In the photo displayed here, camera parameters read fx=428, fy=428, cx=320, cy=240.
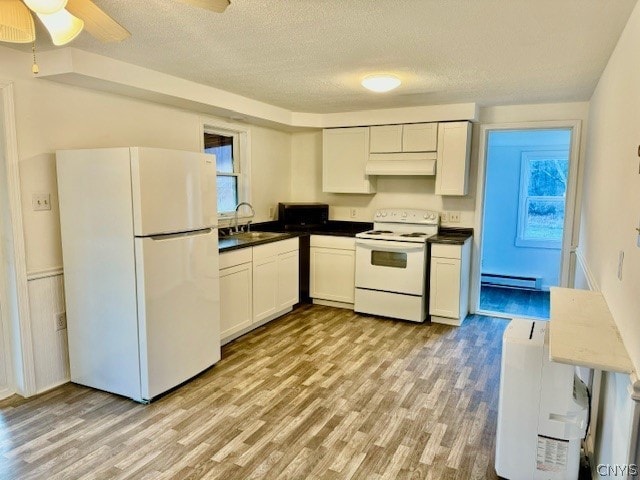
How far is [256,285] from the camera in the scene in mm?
3990

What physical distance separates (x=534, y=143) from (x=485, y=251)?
A: 5.40 feet

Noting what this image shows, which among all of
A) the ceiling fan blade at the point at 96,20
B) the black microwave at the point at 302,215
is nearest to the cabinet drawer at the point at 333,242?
the black microwave at the point at 302,215

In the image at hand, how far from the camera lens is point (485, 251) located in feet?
20.9

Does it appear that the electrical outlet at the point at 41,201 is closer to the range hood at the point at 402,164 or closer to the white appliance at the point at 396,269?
the white appliance at the point at 396,269

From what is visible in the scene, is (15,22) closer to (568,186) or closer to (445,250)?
(445,250)

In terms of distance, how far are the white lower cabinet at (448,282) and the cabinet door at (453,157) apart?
0.59 m

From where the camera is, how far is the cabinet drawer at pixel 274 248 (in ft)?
13.0

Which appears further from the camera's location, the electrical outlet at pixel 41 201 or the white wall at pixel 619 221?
the electrical outlet at pixel 41 201

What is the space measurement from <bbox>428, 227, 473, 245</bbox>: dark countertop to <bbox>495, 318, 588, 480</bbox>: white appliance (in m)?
2.18

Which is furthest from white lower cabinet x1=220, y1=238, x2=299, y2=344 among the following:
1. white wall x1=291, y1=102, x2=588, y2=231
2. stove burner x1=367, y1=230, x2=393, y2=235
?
white wall x1=291, y1=102, x2=588, y2=231

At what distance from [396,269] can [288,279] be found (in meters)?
1.13

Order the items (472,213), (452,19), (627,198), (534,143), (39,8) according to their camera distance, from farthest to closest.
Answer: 1. (534,143)
2. (472,213)
3. (452,19)
4. (627,198)
5. (39,8)

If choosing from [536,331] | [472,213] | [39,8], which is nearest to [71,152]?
[39,8]

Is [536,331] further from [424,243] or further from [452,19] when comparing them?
[424,243]
